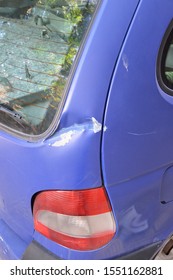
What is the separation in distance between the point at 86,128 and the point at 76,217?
14.4 inches

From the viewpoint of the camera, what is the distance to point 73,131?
4.07 ft

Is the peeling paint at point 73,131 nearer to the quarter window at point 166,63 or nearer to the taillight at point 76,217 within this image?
the taillight at point 76,217

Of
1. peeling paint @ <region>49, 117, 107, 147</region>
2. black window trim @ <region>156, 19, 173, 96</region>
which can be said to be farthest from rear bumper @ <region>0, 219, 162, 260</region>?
black window trim @ <region>156, 19, 173, 96</region>

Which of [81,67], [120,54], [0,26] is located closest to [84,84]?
[81,67]

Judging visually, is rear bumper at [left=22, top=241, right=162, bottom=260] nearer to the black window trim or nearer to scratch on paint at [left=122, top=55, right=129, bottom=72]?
the black window trim

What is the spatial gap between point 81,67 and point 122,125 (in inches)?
10.3

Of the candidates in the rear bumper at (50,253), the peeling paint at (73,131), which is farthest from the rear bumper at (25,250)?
the peeling paint at (73,131)

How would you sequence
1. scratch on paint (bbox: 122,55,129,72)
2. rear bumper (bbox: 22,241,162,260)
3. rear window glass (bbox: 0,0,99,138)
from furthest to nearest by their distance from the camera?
rear bumper (bbox: 22,241,162,260) → rear window glass (bbox: 0,0,99,138) → scratch on paint (bbox: 122,55,129,72)

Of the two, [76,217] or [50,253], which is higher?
[76,217]

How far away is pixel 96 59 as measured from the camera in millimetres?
1191

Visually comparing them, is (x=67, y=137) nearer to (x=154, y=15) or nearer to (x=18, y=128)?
(x=18, y=128)

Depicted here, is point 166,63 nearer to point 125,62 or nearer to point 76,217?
point 125,62

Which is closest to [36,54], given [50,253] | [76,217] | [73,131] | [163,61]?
[73,131]

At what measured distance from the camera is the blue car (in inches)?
47.5
